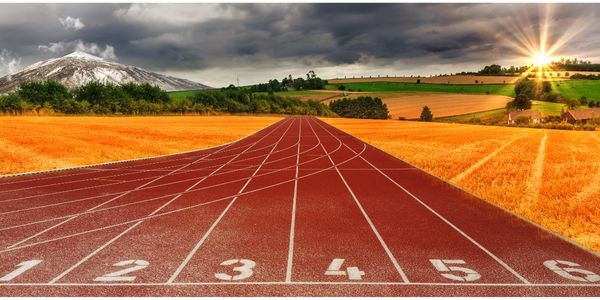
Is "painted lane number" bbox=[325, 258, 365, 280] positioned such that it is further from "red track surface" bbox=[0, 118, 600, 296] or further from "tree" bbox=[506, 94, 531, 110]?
"tree" bbox=[506, 94, 531, 110]

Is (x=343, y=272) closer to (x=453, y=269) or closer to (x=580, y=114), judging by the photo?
(x=453, y=269)

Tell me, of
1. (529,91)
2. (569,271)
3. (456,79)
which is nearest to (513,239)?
(569,271)

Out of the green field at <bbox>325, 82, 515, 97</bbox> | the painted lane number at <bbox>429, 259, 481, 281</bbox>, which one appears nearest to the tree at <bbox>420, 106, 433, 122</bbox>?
the green field at <bbox>325, 82, 515, 97</bbox>

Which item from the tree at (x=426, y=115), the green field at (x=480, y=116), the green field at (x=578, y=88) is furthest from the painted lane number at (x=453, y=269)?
the green field at (x=578, y=88)

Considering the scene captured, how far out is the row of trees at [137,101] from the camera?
77500 millimetres

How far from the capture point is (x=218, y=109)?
106 m

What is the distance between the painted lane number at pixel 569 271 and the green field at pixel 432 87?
99.9 meters

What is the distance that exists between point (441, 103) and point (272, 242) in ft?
311

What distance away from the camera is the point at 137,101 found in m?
95.5

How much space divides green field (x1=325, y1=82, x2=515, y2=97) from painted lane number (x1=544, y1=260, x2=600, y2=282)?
328 feet

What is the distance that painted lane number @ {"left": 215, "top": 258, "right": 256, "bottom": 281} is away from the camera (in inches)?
253

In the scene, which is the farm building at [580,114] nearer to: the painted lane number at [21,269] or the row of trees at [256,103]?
the row of trees at [256,103]

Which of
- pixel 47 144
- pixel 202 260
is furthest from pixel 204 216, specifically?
pixel 47 144

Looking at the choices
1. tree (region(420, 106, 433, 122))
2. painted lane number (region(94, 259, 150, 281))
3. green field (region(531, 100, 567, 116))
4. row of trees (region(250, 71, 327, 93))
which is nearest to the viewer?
painted lane number (region(94, 259, 150, 281))
